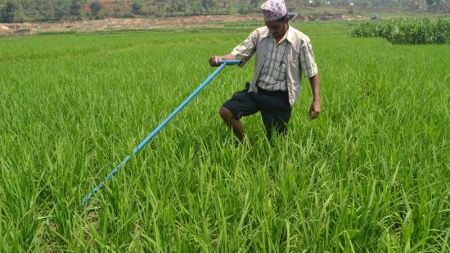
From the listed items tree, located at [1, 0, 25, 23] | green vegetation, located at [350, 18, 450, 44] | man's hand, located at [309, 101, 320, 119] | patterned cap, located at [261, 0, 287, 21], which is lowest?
green vegetation, located at [350, 18, 450, 44]

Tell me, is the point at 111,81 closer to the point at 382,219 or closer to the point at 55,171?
the point at 55,171

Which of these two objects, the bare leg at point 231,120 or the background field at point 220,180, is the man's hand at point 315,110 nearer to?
the background field at point 220,180

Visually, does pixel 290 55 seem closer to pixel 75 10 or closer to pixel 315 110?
pixel 315 110

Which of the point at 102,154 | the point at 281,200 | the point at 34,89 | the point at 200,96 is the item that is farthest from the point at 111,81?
the point at 281,200

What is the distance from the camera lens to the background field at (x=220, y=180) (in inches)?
68.8

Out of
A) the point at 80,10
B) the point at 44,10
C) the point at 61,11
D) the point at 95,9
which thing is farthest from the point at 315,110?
the point at 80,10

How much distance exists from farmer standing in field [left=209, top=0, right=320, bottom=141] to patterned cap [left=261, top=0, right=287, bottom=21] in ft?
0.36

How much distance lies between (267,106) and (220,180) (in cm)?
113

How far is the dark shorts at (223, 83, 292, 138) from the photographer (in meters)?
3.04

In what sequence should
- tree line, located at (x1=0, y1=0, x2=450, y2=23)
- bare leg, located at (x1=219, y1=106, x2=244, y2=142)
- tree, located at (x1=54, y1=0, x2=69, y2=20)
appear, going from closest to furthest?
bare leg, located at (x1=219, y1=106, x2=244, y2=142) < tree line, located at (x1=0, y1=0, x2=450, y2=23) < tree, located at (x1=54, y1=0, x2=69, y2=20)

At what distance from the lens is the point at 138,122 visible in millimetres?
3676

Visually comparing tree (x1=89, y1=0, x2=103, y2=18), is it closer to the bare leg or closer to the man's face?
the bare leg

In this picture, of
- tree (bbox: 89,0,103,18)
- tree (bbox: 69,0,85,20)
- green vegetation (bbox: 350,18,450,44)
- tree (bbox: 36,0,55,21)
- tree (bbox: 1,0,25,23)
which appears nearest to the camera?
green vegetation (bbox: 350,18,450,44)

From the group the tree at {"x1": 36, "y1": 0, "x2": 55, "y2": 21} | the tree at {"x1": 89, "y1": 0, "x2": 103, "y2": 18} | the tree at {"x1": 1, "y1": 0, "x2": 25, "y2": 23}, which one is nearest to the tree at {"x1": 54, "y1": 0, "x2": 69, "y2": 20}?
the tree at {"x1": 36, "y1": 0, "x2": 55, "y2": 21}
